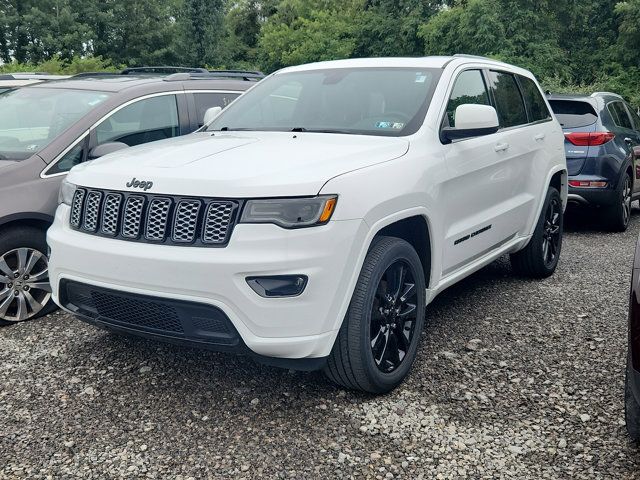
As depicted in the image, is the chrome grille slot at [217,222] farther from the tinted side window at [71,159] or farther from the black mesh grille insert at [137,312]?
the tinted side window at [71,159]

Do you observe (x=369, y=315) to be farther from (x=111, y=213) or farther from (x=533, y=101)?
(x=533, y=101)

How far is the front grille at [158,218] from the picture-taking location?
10.2 feet

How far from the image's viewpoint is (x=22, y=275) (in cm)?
467

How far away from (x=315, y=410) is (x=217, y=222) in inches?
43.0

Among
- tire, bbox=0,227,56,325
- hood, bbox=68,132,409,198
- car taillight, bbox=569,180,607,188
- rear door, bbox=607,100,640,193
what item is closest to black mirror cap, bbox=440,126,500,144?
hood, bbox=68,132,409,198

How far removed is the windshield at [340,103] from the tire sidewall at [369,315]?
A: 2.50 ft

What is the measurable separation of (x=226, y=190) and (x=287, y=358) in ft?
2.66

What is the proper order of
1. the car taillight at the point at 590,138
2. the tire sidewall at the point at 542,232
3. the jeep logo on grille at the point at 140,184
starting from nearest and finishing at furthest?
1. the jeep logo on grille at the point at 140,184
2. the tire sidewall at the point at 542,232
3. the car taillight at the point at 590,138

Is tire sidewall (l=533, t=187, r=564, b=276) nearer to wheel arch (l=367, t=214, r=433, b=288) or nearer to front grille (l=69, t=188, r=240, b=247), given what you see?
wheel arch (l=367, t=214, r=433, b=288)

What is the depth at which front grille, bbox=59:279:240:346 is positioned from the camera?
3162 mm

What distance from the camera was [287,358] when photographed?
320 centimetres

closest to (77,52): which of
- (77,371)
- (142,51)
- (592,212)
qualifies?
(142,51)

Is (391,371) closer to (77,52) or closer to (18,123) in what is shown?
(18,123)

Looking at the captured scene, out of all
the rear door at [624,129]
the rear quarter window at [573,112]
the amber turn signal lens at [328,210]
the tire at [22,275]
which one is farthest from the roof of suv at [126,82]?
the rear door at [624,129]
